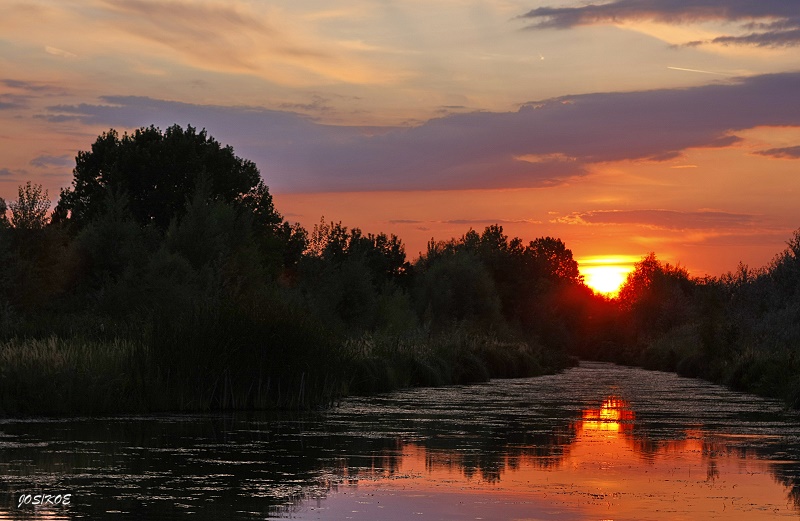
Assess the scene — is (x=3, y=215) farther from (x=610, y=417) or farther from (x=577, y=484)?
(x=577, y=484)

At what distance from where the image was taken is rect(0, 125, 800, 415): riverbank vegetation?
26.0 m

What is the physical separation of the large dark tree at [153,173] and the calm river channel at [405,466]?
1731 inches

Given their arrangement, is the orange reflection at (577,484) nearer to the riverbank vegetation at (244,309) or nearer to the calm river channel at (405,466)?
the calm river channel at (405,466)

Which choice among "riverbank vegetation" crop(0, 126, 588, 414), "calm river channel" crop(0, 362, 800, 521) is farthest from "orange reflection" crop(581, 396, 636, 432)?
"riverbank vegetation" crop(0, 126, 588, 414)

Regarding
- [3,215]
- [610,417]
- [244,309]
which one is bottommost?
[610,417]

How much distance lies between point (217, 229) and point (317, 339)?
2453 centimetres

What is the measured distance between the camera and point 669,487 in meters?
15.3

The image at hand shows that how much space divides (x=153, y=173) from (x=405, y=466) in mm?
55623

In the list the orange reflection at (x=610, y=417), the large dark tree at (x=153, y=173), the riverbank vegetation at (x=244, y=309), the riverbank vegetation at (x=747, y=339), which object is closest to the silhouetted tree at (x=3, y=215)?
the riverbank vegetation at (x=244, y=309)

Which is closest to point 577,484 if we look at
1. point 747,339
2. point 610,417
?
point 610,417

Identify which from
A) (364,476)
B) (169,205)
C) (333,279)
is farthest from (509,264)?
(364,476)

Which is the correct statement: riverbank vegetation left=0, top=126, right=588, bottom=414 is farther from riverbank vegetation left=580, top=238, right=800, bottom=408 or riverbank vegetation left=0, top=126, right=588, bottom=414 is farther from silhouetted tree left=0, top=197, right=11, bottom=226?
riverbank vegetation left=580, top=238, right=800, bottom=408

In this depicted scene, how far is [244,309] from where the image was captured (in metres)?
27.5

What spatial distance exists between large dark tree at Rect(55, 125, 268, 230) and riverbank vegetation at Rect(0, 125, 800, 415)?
128 millimetres
